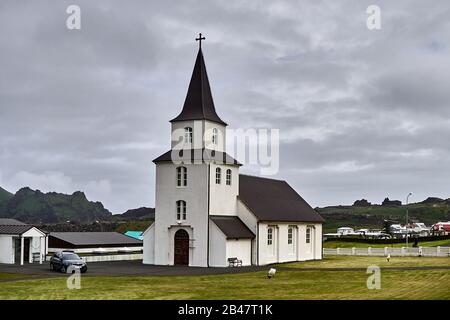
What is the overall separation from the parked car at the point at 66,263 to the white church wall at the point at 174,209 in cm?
983

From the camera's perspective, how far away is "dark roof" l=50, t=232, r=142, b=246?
6213 centimetres

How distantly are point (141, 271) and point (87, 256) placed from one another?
14427 millimetres

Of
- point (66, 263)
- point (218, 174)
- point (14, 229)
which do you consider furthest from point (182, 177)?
point (14, 229)

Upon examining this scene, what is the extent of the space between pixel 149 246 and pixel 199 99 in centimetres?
1283

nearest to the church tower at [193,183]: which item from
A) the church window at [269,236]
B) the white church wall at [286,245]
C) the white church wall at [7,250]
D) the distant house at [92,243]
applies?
the church window at [269,236]

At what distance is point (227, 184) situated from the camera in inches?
2108

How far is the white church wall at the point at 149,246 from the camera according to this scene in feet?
175

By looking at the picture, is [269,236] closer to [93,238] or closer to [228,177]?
[228,177]

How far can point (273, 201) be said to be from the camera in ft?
198

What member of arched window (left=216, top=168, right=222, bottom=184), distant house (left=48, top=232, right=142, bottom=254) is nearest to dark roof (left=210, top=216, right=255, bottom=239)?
arched window (left=216, top=168, right=222, bottom=184)
